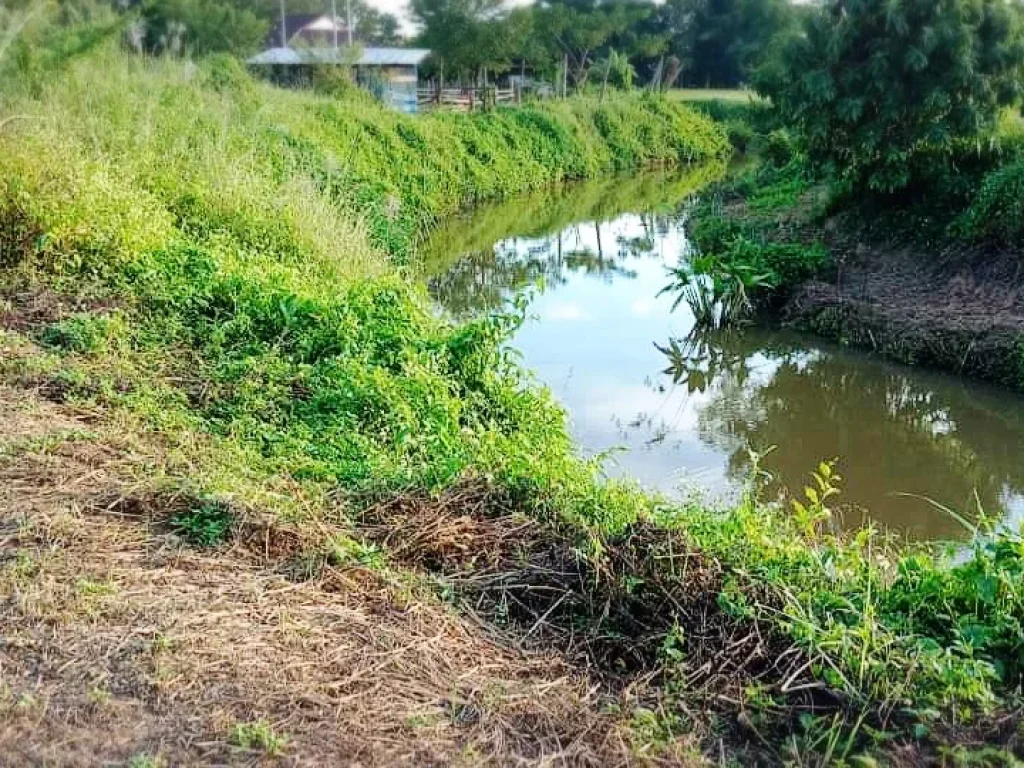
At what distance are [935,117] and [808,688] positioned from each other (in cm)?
875

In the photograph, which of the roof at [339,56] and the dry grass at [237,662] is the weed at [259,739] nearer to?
the dry grass at [237,662]

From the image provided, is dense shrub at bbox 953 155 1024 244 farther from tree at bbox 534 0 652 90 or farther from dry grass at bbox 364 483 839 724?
tree at bbox 534 0 652 90

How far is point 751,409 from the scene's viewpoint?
26.3 ft

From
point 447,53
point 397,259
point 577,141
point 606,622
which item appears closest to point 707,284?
point 397,259

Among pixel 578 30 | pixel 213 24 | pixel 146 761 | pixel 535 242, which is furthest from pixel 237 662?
pixel 578 30

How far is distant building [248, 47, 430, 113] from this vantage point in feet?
69.4

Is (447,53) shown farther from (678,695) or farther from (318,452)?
(678,695)

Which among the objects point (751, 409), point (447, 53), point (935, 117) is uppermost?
point (447, 53)

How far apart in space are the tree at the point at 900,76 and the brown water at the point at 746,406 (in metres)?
2.45

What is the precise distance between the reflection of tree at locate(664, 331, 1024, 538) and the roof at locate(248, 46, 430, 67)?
1476 centimetres

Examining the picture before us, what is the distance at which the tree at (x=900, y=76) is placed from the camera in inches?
380

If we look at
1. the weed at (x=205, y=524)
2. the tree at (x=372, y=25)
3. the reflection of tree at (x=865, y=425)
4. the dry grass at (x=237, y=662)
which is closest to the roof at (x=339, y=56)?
the tree at (x=372, y=25)

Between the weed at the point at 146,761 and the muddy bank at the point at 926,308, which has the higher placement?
the weed at the point at 146,761

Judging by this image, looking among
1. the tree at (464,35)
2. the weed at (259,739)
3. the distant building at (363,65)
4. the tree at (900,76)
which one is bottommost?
the weed at (259,739)
